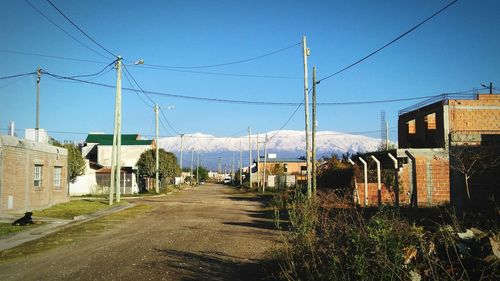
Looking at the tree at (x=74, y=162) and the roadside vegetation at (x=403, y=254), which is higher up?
the tree at (x=74, y=162)

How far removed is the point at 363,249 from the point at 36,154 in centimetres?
2495

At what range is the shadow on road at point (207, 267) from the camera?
29.2ft

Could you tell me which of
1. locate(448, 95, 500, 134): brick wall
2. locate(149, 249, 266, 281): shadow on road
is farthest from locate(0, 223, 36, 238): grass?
locate(448, 95, 500, 134): brick wall

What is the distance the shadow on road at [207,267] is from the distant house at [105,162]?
41077 millimetres

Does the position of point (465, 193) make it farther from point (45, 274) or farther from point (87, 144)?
point (87, 144)

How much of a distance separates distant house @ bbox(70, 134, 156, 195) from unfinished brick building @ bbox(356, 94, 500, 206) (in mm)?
30888

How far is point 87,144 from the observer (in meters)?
77.0

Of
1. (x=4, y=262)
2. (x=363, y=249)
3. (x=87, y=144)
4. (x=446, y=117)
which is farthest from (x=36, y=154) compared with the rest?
(x=87, y=144)

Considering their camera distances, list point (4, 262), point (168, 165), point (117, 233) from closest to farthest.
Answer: point (4, 262)
point (117, 233)
point (168, 165)

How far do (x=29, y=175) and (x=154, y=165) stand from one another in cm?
3260

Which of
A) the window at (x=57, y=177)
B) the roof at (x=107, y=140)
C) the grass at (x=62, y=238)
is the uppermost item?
the roof at (x=107, y=140)

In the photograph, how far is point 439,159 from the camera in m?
22.5

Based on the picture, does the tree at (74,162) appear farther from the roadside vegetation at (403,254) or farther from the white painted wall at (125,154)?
the roadside vegetation at (403,254)

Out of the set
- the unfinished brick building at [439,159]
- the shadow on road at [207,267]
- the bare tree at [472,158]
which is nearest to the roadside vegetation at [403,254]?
the shadow on road at [207,267]
